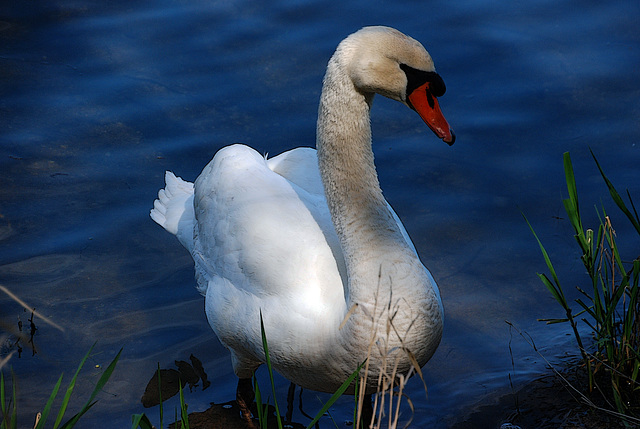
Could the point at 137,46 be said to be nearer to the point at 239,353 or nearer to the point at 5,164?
the point at 5,164

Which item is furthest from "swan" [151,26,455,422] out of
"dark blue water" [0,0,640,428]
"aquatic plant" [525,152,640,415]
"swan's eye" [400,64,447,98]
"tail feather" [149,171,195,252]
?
"dark blue water" [0,0,640,428]

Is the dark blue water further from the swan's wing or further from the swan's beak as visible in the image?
the swan's beak

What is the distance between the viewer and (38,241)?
18.1 feet

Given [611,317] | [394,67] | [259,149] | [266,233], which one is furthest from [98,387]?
[259,149]

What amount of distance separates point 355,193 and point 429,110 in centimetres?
46

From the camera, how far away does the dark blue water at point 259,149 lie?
4691mm

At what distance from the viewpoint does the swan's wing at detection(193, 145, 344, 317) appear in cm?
365

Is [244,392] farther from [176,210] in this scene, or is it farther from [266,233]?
[176,210]

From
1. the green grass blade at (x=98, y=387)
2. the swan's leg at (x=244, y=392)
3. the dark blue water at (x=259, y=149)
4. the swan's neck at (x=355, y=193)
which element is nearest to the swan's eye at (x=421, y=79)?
the swan's neck at (x=355, y=193)

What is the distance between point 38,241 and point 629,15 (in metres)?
5.05

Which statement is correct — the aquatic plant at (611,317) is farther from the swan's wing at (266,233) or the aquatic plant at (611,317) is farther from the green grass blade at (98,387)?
the green grass blade at (98,387)

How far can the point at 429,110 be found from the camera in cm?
336

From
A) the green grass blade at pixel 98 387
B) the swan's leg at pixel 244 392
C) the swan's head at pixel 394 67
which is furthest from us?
the swan's leg at pixel 244 392

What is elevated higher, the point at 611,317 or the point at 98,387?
the point at 98,387
